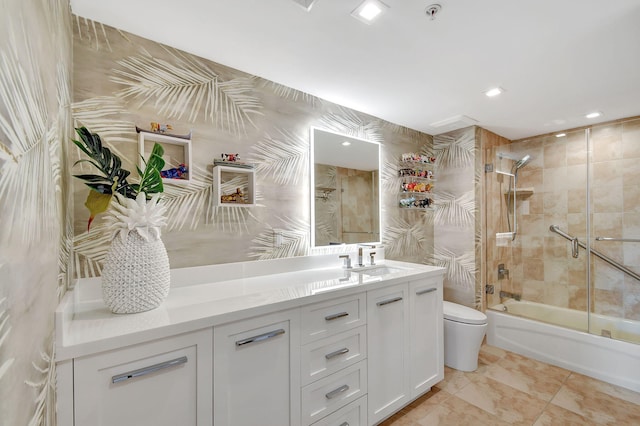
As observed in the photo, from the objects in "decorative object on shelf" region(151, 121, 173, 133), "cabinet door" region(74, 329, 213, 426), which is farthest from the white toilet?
"decorative object on shelf" region(151, 121, 173, 133)

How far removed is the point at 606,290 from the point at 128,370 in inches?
164

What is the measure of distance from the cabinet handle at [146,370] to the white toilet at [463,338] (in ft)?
7.45

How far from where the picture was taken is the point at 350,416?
1.62 meters

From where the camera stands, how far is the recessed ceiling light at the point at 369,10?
4.33 ft

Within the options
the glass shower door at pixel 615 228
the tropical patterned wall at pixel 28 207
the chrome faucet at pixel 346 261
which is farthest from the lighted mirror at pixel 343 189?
the glass shower door at pixel 615 228

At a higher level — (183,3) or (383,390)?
(183,3)

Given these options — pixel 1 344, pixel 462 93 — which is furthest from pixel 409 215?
Answer: pixel 1 344

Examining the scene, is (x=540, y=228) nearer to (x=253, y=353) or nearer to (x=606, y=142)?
(x=606, y=142)

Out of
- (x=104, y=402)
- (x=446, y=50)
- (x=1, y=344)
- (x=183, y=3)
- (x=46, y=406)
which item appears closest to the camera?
(x=1, y=344)

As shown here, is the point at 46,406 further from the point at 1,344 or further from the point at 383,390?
the point at 383,390

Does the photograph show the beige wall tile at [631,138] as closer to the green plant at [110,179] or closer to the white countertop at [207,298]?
the white countertop at [207,298]

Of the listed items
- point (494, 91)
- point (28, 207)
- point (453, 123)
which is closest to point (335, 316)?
point (28, 207)

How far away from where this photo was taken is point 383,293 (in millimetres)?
1789

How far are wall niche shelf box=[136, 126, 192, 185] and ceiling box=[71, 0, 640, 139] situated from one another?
1.82ft
